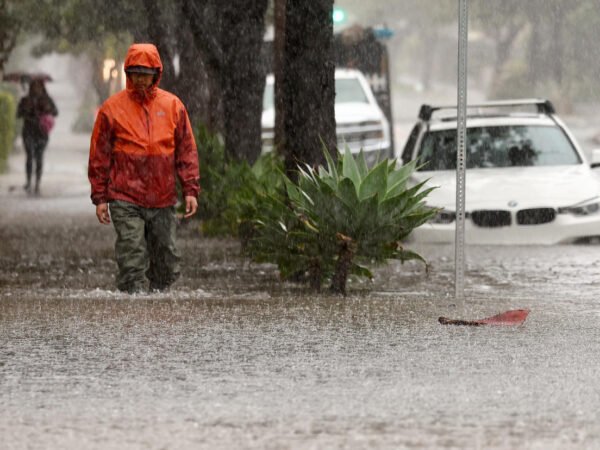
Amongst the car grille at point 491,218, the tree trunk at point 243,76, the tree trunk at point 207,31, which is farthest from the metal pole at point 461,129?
the tree trunk at point 243,76

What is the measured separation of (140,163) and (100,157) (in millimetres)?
254

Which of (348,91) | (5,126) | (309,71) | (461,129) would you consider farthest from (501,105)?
(5,126)

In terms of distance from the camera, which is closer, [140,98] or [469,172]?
[140,98]

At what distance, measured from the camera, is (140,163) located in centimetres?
1136

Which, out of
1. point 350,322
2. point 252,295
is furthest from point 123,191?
point 350,322

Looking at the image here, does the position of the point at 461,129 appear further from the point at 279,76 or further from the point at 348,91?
the point at 348,91

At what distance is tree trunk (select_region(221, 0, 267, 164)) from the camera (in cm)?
1797

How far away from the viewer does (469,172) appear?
676 inches

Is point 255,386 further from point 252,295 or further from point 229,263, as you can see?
point 229,263

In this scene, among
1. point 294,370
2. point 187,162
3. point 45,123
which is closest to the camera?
point 294,370

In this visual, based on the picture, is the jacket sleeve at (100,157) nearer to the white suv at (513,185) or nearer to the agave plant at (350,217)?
the agave plant at (350,217)

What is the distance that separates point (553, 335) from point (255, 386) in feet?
7.48

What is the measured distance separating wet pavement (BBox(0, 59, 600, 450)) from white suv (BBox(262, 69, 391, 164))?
517 inches

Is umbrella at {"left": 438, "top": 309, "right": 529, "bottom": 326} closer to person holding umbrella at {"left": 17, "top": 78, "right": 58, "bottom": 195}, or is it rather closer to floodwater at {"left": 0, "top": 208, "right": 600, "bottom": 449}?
floodwater at {"left": 0, "top": 208, "right": 600, "bottom": 449}
